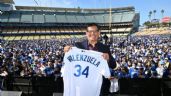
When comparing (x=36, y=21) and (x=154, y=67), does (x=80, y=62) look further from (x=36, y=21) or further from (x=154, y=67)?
(x=36, y=21)

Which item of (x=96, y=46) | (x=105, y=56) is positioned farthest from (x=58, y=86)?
(x=105, y=56)

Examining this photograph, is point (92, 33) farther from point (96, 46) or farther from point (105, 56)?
point (105, 56)

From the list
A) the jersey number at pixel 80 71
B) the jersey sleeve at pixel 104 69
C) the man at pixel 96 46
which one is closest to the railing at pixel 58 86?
the man at pixel 96 46

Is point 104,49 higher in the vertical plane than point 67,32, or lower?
lower

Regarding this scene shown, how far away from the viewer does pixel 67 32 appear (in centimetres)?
Answer: 11500

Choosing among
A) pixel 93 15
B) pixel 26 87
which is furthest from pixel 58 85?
pixel 93 15

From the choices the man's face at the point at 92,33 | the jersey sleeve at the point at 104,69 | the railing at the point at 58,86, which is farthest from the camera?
the railing at the point at 58,86

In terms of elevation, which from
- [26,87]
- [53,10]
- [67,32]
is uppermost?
[53,10]

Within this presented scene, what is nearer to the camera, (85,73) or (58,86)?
(85,73)

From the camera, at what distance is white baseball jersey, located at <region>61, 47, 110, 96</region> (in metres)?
5.56

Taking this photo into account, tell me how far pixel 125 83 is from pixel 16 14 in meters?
108

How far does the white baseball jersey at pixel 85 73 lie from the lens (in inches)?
219

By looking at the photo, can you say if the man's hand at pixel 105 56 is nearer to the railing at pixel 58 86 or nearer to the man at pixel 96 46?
the man at pixel 96 46

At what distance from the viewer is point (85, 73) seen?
5.56m
